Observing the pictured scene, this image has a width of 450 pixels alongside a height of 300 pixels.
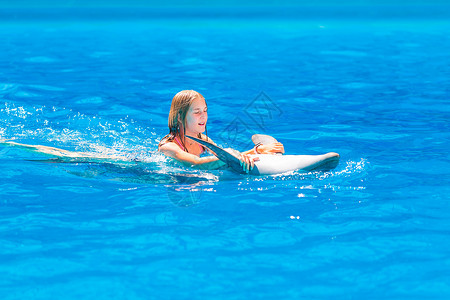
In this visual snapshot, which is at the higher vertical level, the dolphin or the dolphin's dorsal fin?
the dolphin's dorsal fin

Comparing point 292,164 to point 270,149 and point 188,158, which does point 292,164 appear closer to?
point 270,149

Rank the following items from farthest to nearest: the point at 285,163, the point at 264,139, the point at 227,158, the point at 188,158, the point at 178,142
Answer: the point at 264,139 < the point at 178,142 < the point at 188,158 < the point at 285,163 < the point at 227,158

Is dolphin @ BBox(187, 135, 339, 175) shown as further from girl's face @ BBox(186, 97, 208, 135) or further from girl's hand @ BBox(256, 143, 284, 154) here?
girl's face @ BBox(186, 97, 208, 135)

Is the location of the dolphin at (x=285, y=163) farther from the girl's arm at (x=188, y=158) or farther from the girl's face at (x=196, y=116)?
the girl's face at (x=196, y=116)

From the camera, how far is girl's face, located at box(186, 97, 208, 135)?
4.72 meters

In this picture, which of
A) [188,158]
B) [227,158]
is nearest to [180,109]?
[188,158]

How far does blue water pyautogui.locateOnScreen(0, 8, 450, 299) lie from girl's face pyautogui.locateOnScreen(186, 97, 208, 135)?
37cm

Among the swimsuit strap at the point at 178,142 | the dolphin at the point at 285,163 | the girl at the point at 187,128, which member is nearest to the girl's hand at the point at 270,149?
the girl at the point at 187,128

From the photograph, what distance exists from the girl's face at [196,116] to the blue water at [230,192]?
37 cm

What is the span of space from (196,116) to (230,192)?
34.0 inches

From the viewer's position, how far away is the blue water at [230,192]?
2969mm

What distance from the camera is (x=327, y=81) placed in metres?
8.34

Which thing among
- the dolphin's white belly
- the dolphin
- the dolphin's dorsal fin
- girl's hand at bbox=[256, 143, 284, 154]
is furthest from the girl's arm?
the dolphin's dorsal fin

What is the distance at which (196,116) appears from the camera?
4742mm
